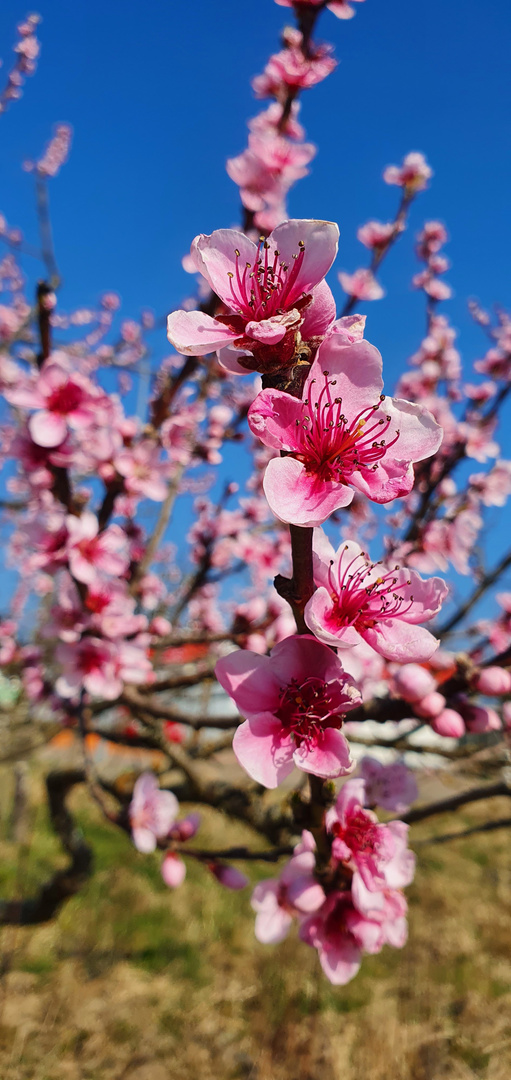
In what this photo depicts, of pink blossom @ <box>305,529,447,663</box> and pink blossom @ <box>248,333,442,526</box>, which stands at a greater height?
pink blossom @ <box>248,333,442,526</box>

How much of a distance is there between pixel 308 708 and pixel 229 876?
1.06m

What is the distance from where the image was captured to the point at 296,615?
0.71 m

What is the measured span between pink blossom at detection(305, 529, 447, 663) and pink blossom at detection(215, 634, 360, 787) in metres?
0.06

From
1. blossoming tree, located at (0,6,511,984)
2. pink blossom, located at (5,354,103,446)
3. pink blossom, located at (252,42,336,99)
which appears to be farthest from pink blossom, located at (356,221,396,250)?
pink blossom, located at (5,354,103,446)

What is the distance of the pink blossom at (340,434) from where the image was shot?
620 millimetres

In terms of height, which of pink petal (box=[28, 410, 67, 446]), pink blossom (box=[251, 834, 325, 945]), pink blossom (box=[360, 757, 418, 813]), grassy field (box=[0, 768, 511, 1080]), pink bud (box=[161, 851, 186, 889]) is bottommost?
grassy field (box=[0, 768, 511, 1080])

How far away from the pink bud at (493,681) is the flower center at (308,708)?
0.47 metres

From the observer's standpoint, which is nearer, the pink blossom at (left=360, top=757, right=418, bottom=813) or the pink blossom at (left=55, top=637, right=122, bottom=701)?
the pink blossom at (left=360, top=757, right=418, bottom=813)

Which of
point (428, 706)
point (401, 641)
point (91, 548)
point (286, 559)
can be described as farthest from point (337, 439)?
point (286, 559)

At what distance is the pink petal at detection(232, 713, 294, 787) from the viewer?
651 millimetres

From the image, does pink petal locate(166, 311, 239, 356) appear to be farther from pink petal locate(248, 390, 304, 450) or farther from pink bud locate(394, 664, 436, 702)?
pink bud locate(394, 664, 436, 702)

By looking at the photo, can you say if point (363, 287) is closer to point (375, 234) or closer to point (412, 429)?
point (375, 234)

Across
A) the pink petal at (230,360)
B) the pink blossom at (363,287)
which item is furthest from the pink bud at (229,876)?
the pink blossom at (363,287)

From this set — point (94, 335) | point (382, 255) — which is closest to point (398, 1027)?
point (382, 255)
